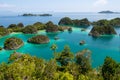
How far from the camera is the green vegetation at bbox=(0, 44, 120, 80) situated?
116ft

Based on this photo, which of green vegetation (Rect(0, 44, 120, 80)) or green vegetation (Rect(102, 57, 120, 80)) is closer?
green vegetation (Rect(0, 44, 120, 80))

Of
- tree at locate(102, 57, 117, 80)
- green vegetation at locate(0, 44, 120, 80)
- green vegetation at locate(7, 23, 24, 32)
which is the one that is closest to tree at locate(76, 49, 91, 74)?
green vegetation at locate(0, 44, 120, 80)

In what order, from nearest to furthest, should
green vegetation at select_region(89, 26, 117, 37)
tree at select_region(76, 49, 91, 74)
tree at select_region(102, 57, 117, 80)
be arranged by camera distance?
tree at select_region(102, 57, 117, 80)
tree at select_region(76, 49, 91, 74)
green vegetation at select_region(89, 26, 117, 37)

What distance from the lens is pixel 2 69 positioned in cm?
3844

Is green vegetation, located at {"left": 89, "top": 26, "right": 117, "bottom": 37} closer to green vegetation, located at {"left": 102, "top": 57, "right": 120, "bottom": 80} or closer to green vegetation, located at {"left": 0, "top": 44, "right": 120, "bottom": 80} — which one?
green vegetation, located at {"left": 0, "top": 44, "right": 120, "bottom": 80}

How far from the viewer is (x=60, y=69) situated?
4653 cm

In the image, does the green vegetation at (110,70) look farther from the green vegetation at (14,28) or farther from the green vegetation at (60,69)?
the green vegetation at (14,28)

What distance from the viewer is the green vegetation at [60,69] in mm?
35500

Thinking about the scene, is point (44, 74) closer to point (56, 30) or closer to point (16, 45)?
point (16, 45)

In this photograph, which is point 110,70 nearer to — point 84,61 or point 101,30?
point 84,61

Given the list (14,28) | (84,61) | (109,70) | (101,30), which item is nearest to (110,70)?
(109,70)

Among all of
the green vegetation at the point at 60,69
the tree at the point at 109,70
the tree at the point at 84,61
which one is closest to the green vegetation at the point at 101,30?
the green vegetation at the point at 60,69

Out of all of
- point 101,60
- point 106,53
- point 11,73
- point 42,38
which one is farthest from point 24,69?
point 42,38

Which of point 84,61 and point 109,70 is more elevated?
point 84,61
